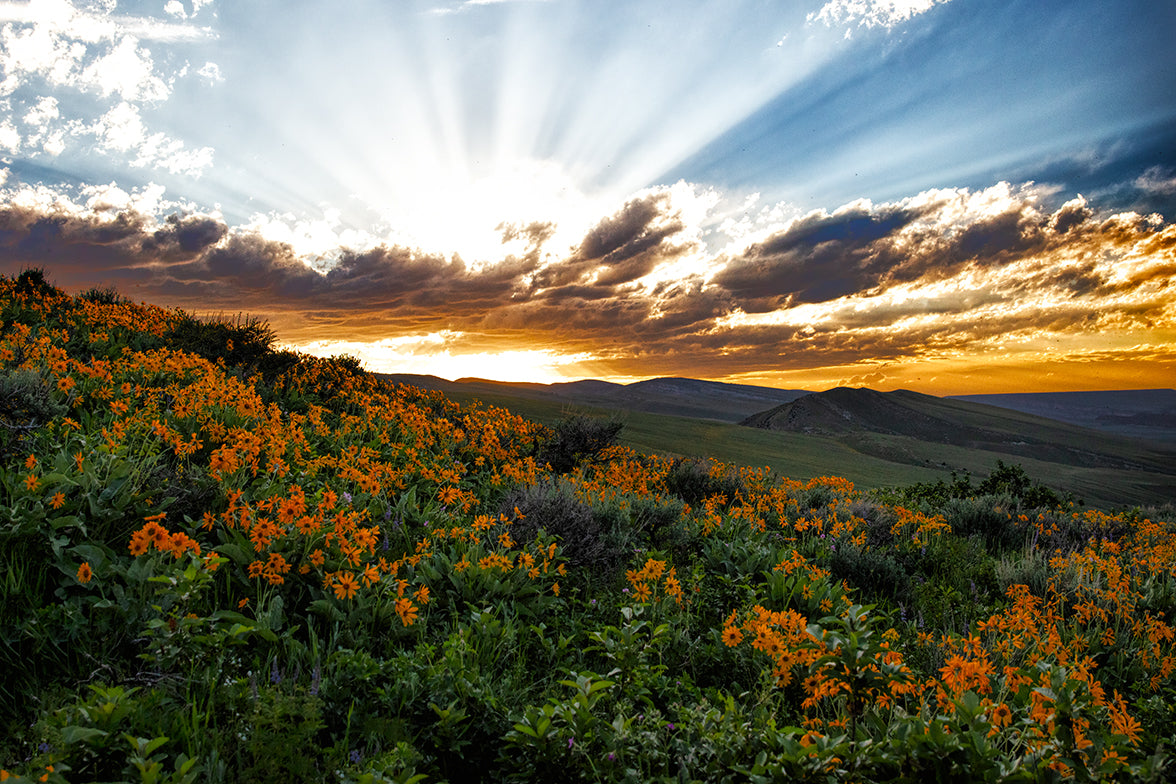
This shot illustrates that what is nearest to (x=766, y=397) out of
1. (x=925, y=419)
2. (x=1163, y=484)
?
(x=925, y=419)

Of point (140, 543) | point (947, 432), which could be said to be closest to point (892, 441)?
point (947, 432)

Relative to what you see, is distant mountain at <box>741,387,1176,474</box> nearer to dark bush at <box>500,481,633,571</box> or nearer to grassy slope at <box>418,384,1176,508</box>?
grassy slope at <box>418,384,1176,508</box>

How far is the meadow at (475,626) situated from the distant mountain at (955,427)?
167ft

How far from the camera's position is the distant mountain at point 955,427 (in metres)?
58.5

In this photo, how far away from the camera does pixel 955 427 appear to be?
66875 millimetres

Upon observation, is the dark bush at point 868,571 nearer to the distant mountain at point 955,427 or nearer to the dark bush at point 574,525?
the dark bush at point 574,525

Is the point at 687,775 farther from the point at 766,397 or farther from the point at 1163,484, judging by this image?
the point at 766,397

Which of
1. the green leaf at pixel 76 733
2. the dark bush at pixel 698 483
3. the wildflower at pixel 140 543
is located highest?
the wildflower at pixel 140 543

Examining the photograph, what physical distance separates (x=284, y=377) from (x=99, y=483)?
6.90 m

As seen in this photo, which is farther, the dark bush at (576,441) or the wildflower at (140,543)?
the dark bush at (576,441)

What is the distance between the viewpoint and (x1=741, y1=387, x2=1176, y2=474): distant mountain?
58469mm

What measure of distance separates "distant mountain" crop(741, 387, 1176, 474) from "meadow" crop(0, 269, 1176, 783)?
5083 cm

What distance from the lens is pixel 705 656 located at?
430 cm

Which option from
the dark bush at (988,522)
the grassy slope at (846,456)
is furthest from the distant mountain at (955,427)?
the dark bush at (988,522)
